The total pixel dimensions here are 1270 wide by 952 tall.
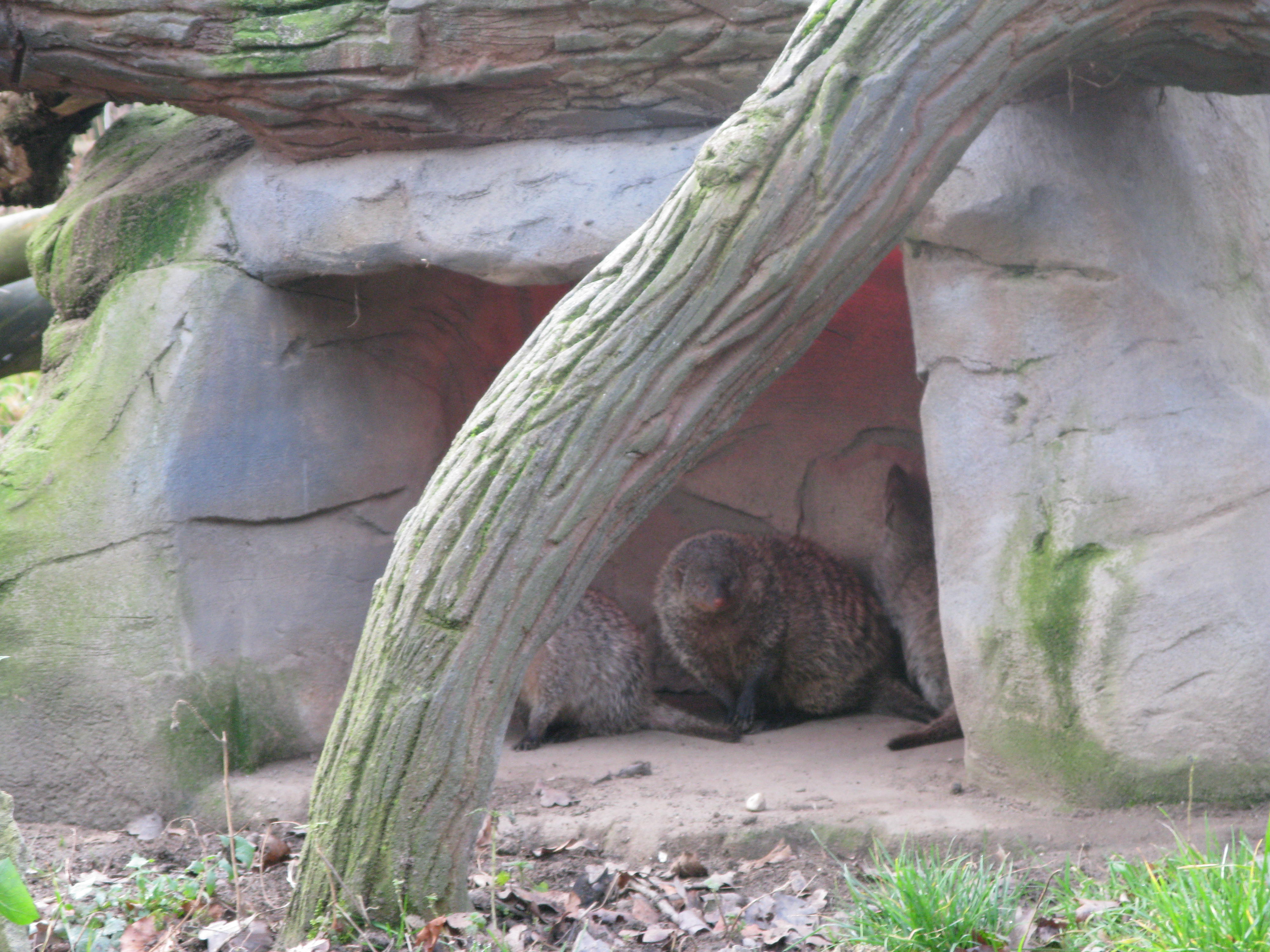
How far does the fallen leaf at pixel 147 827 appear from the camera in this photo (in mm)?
3875

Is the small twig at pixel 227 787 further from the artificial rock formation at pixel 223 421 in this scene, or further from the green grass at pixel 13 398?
the green grass at pixel 13 398

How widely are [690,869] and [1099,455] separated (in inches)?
66.6

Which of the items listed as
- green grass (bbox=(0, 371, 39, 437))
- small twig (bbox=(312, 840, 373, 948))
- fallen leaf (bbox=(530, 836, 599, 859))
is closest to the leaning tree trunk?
small twig (bbox=(312, 840, 373, 948))

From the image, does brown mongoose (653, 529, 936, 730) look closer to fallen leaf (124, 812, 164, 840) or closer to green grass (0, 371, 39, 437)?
fallen leaf (124, 812, 164, 840)

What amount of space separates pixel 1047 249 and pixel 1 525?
3.57m

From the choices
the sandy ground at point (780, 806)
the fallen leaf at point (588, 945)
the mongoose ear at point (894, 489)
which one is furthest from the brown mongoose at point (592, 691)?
the fallen leaf at point (588, 945)

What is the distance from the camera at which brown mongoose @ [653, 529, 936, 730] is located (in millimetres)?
5301

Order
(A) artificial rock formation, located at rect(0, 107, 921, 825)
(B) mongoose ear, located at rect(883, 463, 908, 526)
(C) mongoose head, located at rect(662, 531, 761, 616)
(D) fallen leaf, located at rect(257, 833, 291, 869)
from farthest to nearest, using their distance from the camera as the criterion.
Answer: (B) mongoose ear, located at rect(883, 463, 908, 526), (C) mongoose head, located at rect(662, 531, 761, 616), (A) artificial rock formation, located at rect(0, 107, 921, 825), (D) fallen leaf, located at rect(257, 833, 291, 869)

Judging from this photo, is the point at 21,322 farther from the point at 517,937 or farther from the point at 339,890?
the point at 517,937

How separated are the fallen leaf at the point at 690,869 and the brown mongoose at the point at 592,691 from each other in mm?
1587

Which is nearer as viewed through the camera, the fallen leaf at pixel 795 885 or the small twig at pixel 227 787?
the small twig at pixel 227 787

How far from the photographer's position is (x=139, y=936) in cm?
285

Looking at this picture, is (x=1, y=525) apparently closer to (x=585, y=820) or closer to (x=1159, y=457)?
(x=585, y=820)

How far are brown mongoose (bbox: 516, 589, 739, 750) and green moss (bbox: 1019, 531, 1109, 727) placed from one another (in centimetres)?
183
